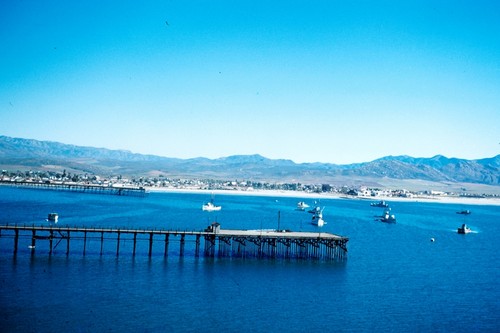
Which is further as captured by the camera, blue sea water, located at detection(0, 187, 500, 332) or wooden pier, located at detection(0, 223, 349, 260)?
wooden pier, located at detection(0, 223, 349, 260)

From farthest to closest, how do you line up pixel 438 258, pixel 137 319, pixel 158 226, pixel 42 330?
pixel 158 226, pixel 438 258, pixel 137 319, pixel 42 330

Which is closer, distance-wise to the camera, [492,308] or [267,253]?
[492,308]

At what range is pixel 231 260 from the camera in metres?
72.4

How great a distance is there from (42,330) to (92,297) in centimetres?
913

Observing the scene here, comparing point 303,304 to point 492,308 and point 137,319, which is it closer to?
point 137,319

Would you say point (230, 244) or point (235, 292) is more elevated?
point (230, 244)

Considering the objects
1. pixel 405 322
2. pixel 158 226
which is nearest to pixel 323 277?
pixel 405 322

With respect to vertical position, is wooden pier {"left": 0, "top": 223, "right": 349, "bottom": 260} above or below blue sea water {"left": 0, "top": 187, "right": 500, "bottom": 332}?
above

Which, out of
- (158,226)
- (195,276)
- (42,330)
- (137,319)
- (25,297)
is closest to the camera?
(42,330)

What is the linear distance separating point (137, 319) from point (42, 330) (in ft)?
25.1

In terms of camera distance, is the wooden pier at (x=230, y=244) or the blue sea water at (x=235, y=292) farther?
the wooden pier at (x=230, y=244)

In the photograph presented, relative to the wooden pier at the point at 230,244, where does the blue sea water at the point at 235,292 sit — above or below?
below

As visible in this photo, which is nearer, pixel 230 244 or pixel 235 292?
pixel 235 292

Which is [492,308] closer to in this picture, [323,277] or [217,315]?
[323,277]
